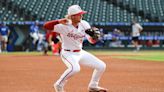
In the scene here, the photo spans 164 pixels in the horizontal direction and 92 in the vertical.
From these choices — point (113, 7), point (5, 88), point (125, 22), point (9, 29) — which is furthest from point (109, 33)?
point (5, 88)

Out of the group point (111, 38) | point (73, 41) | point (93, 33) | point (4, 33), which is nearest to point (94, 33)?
point (93, 33)

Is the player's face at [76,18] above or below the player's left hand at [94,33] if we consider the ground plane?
above

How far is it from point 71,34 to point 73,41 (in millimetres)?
156

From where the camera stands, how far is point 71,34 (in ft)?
26.7

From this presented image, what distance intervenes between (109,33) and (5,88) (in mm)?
25606

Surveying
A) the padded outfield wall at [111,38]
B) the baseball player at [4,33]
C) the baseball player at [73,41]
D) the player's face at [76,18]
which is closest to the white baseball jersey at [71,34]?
the baseball player at [73,41]

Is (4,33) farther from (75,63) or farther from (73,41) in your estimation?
(75,63)

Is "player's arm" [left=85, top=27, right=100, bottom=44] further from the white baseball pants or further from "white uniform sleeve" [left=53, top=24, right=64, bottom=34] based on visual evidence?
"white uniform sleeve" [left=53, top=24, right=64, bottom=34]

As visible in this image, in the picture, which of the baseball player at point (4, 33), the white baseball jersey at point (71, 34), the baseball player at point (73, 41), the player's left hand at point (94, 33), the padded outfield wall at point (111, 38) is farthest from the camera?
the padded outfield wall at point (111, 38)

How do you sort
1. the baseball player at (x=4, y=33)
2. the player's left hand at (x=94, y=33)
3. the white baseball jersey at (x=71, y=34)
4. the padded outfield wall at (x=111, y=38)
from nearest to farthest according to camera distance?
the white baseball jersey at (x=71, y=34) < the player's left hand at (x=94, y=33) < the baseball player at (x=4, y=33) < the padded outfield wall at (x=111, y=38)

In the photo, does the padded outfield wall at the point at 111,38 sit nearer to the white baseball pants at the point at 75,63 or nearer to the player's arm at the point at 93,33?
the white baseball pants at the point at 75,63

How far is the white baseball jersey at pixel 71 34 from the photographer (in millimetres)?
8078

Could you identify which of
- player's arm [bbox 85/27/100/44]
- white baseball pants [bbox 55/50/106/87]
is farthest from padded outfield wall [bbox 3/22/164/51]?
player's arm [bbox 85/27/100/44]

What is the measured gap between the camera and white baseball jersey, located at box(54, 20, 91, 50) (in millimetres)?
8078
